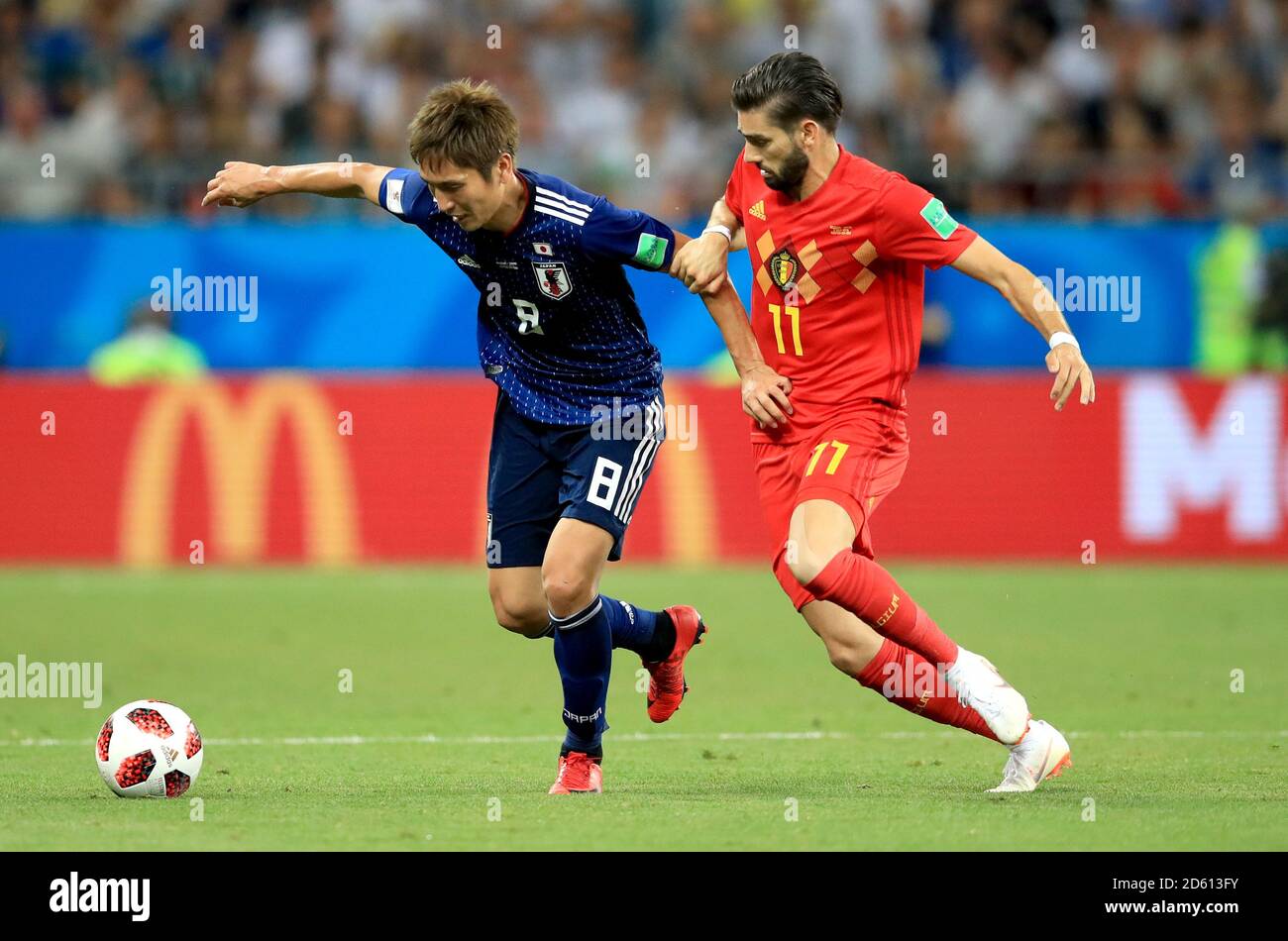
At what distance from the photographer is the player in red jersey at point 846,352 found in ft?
21.3

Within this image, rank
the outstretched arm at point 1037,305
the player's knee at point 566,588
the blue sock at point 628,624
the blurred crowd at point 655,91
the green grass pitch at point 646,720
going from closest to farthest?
the green grass pitch at point 646,720 < the outstretched arm at point 1037,305 < the player's knee at point 566,588 < the blue sock at point 628,624 < the blurred crowd at point 655,91

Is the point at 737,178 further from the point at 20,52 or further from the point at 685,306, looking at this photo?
the point at 20,52

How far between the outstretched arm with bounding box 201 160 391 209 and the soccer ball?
6.15ft

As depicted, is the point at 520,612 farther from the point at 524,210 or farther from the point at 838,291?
the point at 838,291

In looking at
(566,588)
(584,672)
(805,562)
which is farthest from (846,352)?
(584,672)

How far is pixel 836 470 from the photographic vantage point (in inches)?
266

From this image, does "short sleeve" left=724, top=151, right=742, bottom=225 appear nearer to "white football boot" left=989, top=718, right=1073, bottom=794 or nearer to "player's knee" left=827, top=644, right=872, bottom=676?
"player's knee" left=827, top=644, right=872, bottom=676

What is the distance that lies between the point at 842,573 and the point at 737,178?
1703 millimetres

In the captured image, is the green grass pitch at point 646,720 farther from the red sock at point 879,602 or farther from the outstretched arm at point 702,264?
the outstretched arm at point 702,264

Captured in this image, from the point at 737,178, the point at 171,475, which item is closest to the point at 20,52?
the point at 171,475

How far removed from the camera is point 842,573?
6422 millimetres

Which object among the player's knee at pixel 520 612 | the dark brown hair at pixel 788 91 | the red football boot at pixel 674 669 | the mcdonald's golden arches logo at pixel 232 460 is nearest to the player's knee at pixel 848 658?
the red football boot at pixel 674 669

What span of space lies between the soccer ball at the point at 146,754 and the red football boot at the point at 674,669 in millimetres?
1877

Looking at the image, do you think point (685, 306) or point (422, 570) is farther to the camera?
point (685, 306)
